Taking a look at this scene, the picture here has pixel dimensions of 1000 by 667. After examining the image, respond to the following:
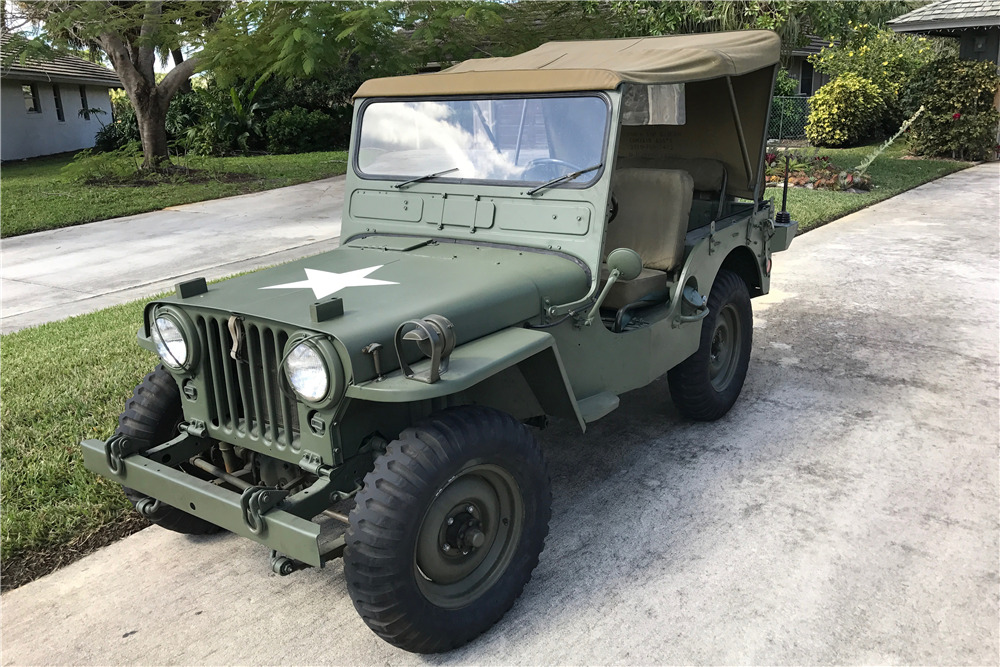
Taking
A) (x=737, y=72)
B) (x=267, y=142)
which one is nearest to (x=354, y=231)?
(x=737, y=72)

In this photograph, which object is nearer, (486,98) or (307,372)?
(307,372)

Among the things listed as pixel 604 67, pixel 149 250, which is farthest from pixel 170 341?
pixel 149 250

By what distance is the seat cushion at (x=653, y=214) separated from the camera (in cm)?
414

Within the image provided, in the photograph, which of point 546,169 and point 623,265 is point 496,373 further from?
point 546,169

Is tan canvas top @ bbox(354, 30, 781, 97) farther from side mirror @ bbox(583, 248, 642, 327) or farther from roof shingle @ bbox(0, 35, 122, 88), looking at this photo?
roof shingle @ bbox(0, 35, 122, 88)

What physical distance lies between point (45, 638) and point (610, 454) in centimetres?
255

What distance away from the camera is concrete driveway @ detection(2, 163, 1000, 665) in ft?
9.23

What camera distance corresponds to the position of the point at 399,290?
3.05 metres

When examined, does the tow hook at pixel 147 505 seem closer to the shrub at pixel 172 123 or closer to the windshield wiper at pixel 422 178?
the windshield wiper at pixel 422 178

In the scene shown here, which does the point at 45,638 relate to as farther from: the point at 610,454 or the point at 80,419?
the point at 610,454

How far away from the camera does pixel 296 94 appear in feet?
67.2

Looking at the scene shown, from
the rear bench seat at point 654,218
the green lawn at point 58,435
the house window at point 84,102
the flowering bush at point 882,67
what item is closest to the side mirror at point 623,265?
the rear bench seat at point 654,218

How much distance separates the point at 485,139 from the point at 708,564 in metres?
2.03

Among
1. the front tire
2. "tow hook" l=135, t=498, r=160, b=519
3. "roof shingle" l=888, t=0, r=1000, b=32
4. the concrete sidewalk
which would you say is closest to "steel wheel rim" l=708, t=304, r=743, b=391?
the front tire
